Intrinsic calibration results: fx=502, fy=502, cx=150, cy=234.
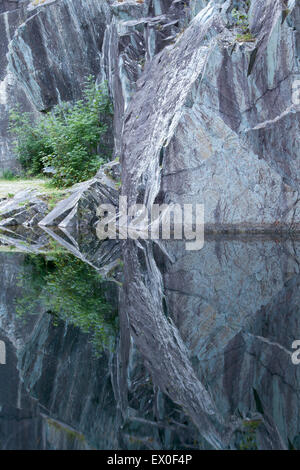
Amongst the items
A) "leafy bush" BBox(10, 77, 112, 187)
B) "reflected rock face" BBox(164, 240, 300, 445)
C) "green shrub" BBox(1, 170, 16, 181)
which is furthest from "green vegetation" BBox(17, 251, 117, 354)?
"green shrub" BBox(1, 170, 16, 181)

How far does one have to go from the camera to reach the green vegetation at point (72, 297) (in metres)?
3.27

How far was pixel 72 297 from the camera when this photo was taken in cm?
430

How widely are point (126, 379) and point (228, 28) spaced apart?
31.6ft

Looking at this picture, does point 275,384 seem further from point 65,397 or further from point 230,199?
point 230,199

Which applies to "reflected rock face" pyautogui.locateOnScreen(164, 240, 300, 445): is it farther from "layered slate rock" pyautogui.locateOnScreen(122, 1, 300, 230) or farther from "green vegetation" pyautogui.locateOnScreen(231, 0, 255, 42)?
"green vegetation" pyautogui.locateOnScreen(231, 0, 255, 42)

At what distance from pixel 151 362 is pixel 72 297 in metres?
1.78

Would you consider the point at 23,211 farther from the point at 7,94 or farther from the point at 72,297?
the point at 72,297

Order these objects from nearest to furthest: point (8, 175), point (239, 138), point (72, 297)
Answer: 1. point (72, 297)
2. point (239, 138)
3. point (8, 175)

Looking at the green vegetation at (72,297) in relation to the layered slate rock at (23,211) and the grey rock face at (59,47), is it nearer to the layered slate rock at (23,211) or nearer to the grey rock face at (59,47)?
the layered slate rock at (23,211)

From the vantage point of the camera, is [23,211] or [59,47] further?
[59,47]

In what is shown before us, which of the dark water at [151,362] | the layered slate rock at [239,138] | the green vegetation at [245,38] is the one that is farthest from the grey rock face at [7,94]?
the dark water at [151,362]

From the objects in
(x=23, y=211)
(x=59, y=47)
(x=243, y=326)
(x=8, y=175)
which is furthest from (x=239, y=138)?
(x=8, y=175)

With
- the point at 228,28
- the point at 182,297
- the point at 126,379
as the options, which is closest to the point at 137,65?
the point at 228,28

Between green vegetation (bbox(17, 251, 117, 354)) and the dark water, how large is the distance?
1cm
